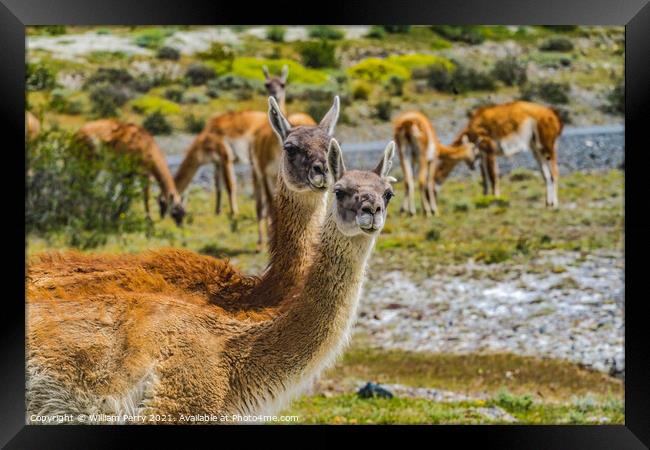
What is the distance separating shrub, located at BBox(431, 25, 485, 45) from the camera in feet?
42.8

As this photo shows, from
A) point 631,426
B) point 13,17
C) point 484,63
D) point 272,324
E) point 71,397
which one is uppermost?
point 484,63

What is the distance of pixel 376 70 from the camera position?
42.1 feet

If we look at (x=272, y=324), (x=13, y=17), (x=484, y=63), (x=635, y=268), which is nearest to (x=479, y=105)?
(x=484, y=63)

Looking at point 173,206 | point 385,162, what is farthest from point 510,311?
point 385,162

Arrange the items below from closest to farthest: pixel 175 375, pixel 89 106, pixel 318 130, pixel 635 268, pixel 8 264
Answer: pixel 175 375 → pixel 318 130 → pixel 8 264 → pixel 635 268 → pixel 89 106

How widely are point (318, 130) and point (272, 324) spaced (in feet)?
Answer: 3.68

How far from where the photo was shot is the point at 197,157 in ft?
40.5

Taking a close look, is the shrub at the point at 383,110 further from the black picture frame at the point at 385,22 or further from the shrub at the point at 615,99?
the black picture frame at the point at 385,22

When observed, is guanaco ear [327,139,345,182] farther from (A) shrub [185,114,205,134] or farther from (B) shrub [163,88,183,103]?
(B) shrub [163,88,183,103]

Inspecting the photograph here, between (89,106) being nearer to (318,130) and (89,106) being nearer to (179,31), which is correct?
(179,31)

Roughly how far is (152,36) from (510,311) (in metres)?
5.81

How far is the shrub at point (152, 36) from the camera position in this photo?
41.6 feet

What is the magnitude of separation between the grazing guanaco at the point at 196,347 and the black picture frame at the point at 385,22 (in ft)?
3.66

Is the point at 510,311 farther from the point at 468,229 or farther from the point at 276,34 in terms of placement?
the point at 276,34
